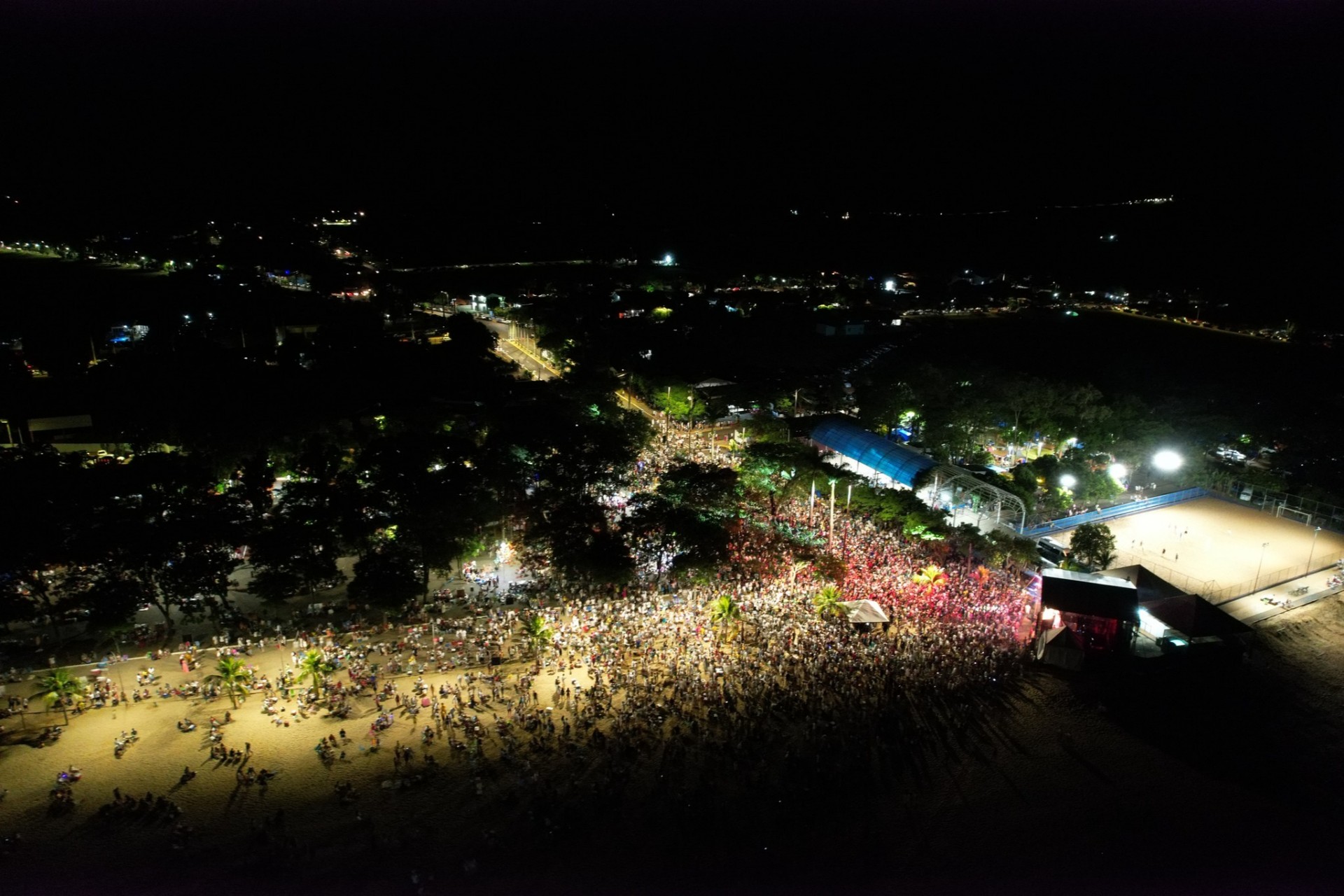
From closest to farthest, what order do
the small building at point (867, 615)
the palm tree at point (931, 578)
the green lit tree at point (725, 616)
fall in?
the small building at point (867, 615)
the green lit tree at point (725, 616)
the palm tree at point (931, 578)

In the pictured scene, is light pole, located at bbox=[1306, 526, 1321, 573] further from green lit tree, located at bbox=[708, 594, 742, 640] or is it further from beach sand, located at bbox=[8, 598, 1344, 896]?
green lit tree, located at bbox=[708, 594, 742, 640]

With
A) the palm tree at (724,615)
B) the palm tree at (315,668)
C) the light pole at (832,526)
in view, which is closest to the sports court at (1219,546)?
the light pole at (832,526)

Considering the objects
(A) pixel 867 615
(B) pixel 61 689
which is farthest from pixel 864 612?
(B) pixel 61 689

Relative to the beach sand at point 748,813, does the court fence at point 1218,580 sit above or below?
above

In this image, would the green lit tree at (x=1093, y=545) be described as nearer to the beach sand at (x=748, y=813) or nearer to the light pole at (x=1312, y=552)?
the beach sand at (x=748, y=813)

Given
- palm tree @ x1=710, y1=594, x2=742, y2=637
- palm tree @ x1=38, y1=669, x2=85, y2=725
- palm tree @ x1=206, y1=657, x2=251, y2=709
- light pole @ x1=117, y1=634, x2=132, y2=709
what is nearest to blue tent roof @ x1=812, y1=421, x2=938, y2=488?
palm tree @ x1=710, y1=594, x2=742, y2=637

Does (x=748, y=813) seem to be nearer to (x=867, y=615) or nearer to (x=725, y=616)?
(x=725, y=616)

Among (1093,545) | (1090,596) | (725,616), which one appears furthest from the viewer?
(1093,545)
